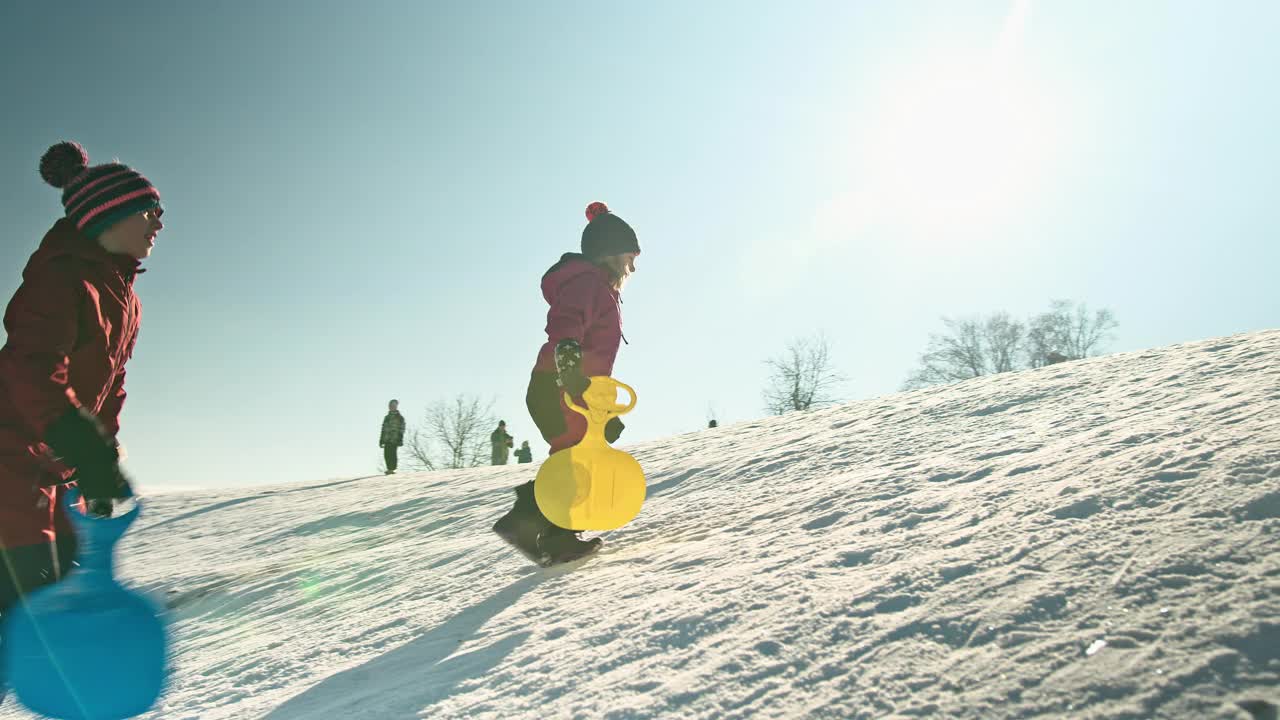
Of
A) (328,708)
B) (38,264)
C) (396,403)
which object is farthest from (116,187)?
(396,403)

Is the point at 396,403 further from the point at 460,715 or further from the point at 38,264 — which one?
the point at 460,715

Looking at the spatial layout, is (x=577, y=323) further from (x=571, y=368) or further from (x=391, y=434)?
(x=391, y=434)

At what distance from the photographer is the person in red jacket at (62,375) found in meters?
1.78

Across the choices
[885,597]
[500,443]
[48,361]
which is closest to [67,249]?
[48,361]

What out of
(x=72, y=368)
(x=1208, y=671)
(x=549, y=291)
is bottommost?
(x=1208, y=671)

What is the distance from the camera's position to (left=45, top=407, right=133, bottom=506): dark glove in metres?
1.83

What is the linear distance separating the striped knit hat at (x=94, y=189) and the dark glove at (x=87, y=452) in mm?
679

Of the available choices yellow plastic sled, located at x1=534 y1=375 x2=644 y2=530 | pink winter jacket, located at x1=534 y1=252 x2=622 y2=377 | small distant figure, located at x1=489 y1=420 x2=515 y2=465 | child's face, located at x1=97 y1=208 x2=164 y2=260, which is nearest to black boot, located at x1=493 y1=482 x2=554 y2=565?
yellow plastic sled, located at x1=534 y1=375 x2=644 y2=530

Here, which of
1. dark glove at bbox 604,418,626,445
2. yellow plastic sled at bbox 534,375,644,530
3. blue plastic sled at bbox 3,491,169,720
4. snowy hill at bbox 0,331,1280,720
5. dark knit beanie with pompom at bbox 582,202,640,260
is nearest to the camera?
snowy hill at bbox 0,331,1280,720

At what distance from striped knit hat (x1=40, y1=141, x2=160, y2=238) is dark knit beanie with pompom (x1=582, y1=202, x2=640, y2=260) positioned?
62.9 inches

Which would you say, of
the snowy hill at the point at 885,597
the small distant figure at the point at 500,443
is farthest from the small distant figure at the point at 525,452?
the snowy hill at the point at 885,597

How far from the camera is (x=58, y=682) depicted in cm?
219

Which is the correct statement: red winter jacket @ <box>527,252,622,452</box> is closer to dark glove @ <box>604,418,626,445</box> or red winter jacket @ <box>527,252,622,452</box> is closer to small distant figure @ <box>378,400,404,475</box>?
dark glove @ <box>604,418,626,445</box>

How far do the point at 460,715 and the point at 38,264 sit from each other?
1.78 metres
